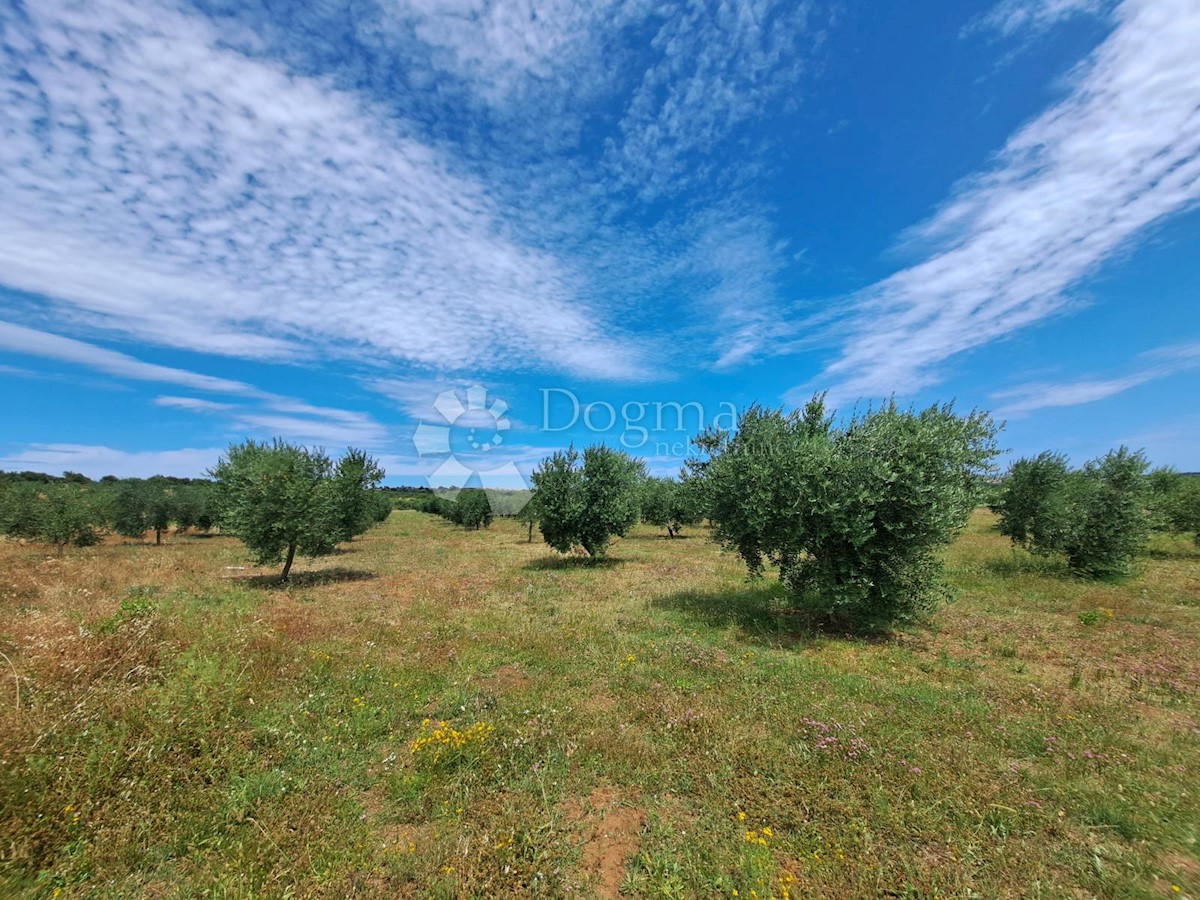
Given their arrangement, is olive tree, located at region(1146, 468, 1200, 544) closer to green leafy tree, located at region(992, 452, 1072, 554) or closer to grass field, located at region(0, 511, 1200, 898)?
green leafy tree, located at region(992, 452, 1072, 554)

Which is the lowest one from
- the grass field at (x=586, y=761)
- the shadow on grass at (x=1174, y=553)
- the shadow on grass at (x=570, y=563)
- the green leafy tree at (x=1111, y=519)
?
the grass field at (x=586, y=761)

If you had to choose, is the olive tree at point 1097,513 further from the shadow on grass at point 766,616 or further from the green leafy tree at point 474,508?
the green leafy tree at point 474,508

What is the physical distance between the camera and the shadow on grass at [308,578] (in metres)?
21.4

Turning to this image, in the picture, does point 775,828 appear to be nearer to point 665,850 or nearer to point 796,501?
point 665,850

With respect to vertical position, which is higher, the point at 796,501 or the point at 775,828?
the point at 796,501

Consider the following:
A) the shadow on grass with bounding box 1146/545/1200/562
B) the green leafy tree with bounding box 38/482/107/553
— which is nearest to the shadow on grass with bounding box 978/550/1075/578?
the shadow on grass with bounding box 1146/545/1200/562

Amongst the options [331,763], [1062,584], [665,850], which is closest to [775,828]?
[665,850]

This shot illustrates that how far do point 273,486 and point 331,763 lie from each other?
18891mm

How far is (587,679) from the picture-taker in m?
9.43

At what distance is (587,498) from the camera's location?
1058 inches

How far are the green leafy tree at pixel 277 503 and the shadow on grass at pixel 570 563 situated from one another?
11.5 meters

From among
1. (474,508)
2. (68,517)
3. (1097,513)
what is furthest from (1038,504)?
(68,517)

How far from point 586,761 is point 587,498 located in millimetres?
20503

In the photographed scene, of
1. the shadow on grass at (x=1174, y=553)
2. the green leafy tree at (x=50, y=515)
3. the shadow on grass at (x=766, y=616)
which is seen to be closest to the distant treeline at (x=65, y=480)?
the green leafy tree at (x=50, y=515)
